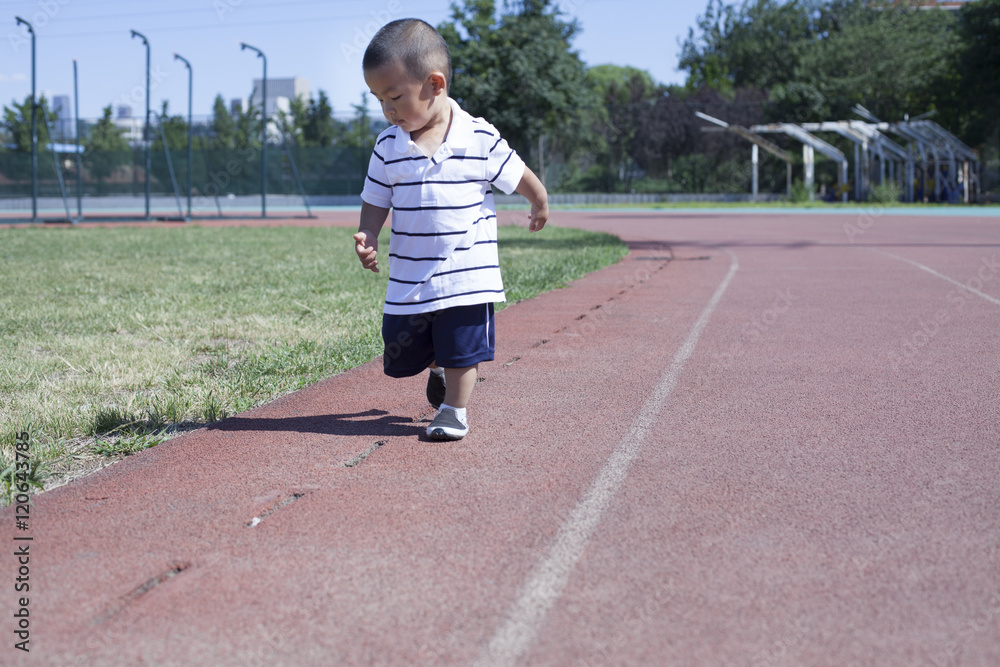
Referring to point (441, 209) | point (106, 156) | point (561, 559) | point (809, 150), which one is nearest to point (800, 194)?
point (809, 150)

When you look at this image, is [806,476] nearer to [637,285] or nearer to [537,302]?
[537,302]

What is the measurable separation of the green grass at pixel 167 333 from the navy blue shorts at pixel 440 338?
44.3 inches

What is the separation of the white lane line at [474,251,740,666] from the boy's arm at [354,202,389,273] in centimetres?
128

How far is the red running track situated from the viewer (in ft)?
7.04

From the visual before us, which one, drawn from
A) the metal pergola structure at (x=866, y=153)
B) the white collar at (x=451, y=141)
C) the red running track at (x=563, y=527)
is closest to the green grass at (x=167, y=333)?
the red running track at (x=563, y=527)

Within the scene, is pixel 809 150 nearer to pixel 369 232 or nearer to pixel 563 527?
pixel 369 232

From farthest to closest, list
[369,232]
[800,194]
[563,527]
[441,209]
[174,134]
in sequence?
[174,134] < [800,194] < [369,232] < [441,209] < [563,527]

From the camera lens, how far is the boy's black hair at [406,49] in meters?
3.40

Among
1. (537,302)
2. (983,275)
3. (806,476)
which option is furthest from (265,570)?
(983,275)

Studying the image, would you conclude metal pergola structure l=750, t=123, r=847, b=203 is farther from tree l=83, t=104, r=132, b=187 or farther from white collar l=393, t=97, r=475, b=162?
white collar l=393, t=97, r=475, b=162

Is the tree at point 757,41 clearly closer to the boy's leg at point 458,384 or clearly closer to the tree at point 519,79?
the tree at point 519,79

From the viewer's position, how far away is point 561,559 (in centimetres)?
259

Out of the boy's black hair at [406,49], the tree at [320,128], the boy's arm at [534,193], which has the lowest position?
the boy's arm at [534,193]

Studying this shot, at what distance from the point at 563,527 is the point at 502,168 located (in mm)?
1610
